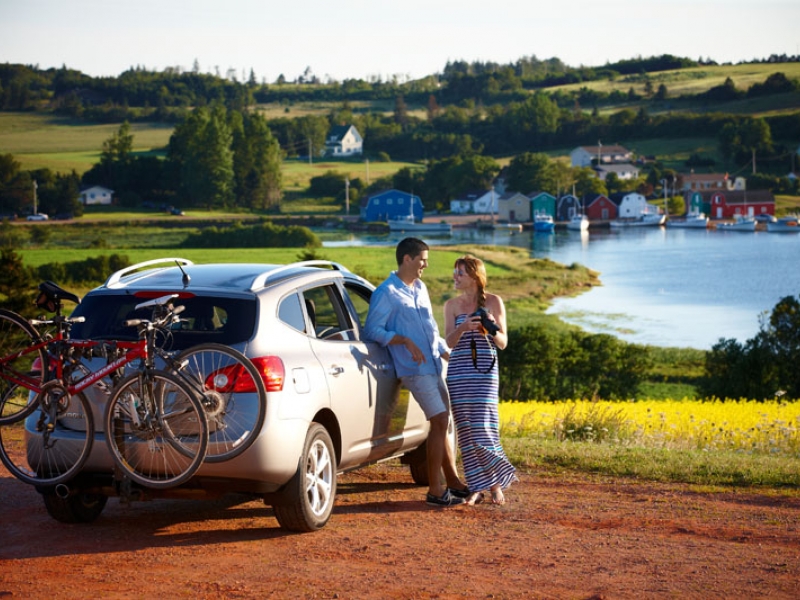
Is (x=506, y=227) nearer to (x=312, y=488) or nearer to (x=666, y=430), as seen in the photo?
(x=666, y=430)

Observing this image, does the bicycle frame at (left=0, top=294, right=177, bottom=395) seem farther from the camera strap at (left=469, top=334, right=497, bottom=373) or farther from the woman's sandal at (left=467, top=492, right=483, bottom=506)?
the woman's sandal at (left=467, top=492, right=483, bottom=506)

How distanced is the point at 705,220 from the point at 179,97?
260 feet

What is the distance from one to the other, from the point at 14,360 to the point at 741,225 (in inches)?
5976

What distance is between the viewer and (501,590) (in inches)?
261

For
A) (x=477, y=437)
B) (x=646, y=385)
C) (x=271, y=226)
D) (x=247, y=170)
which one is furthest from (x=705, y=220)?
(x=477, y=437)

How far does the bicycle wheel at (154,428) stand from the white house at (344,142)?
589 ft

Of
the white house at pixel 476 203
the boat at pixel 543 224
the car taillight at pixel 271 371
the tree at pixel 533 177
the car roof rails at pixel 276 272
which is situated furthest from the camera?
the tree at pixel 533 177

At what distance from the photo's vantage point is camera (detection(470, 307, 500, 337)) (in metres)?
9.24

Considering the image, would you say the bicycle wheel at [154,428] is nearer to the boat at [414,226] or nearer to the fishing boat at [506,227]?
the boat at [414,226]

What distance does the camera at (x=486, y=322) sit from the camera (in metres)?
9.24

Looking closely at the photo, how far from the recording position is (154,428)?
24.8 ft

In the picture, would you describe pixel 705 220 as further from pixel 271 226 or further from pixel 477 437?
pixel 477 437

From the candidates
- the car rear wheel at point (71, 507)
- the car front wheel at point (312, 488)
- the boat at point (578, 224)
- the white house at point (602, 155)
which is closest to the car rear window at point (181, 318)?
the car front wheel at point (312, 488)

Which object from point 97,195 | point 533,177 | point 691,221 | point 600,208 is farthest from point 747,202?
point 97,195
